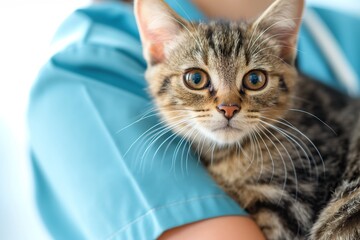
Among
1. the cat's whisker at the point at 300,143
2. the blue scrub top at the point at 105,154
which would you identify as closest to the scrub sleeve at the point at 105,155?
the blue scrub top at the point at 105,154

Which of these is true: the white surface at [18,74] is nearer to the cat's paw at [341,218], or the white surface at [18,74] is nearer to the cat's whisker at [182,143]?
the cat's whisker at [182,143]

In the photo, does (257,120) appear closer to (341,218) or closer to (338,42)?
(341,218)

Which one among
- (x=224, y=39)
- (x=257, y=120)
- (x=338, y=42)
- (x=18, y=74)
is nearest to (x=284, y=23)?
(x=224, y=39)

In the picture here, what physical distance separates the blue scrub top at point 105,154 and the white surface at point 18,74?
1.51 feet

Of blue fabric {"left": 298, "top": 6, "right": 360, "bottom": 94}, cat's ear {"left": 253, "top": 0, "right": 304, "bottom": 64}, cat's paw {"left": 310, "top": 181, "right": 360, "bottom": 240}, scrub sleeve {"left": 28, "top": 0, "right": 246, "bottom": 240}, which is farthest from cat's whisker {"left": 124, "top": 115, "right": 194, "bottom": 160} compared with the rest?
blue fabric {"left": 298, "top": 6, "right": 360, "bottom": 94}

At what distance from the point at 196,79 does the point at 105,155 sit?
1.06 feet

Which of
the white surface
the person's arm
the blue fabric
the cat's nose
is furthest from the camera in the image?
the blue fabric

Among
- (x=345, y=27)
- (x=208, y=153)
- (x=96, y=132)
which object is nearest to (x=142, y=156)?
(x=96, y=132)

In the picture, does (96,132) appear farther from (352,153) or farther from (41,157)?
(352,153)

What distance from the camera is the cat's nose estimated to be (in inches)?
42.9

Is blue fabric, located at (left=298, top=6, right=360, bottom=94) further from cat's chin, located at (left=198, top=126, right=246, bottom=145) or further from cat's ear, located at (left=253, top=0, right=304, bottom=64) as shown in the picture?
cat's chin, located at (left=198, top=126, right=246, bottom=145)

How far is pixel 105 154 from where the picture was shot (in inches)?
42.3

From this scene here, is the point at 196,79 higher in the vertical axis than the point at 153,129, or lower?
higher

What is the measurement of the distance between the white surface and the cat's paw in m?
1.12
